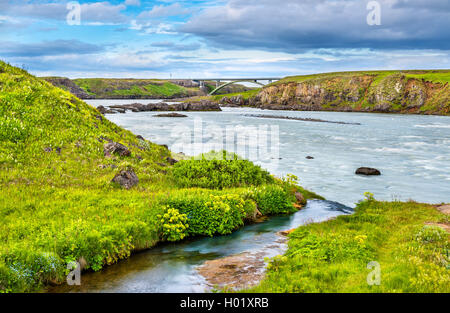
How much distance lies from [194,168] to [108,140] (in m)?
7.28

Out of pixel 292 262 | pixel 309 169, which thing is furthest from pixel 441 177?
pixel 292 262

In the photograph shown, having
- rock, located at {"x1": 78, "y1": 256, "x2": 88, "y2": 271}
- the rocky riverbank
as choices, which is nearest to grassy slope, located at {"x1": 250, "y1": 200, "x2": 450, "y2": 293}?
rock, located at {"x1": 78, "y1": 256, "x2": 88, "y2": 271}

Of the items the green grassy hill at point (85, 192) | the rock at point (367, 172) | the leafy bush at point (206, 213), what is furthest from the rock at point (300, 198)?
the rock at point (367, 172)

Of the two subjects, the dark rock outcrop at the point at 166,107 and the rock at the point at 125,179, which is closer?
the rock at the point at 125,179

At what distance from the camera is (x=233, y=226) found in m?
16.3

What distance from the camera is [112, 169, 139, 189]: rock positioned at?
18500 millimetres

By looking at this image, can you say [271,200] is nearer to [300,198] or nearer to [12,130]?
[300,198]

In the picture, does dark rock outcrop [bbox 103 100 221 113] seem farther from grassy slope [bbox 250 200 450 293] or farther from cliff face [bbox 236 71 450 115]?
grassy slope [bbox 250 200 450 293]

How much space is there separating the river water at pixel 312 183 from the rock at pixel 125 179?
210 inches

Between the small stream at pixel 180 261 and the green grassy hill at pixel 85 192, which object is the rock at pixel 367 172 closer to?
the green grassy hill at pixel 85 192

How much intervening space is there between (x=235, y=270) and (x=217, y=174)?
9.52 meters

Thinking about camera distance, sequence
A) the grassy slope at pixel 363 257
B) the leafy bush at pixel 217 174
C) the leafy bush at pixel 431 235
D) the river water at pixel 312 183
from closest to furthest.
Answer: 1. the grassy slope at pixel 363 257
2. the river water at pixel 312 183
3. the leafy bush at pixel 431 235
4. the leafy bush at pixel 217 174

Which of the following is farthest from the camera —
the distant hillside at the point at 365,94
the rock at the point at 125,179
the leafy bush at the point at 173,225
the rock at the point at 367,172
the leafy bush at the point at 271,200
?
the distant hillside at the point at 365,94

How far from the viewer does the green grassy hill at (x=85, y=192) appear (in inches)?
458
